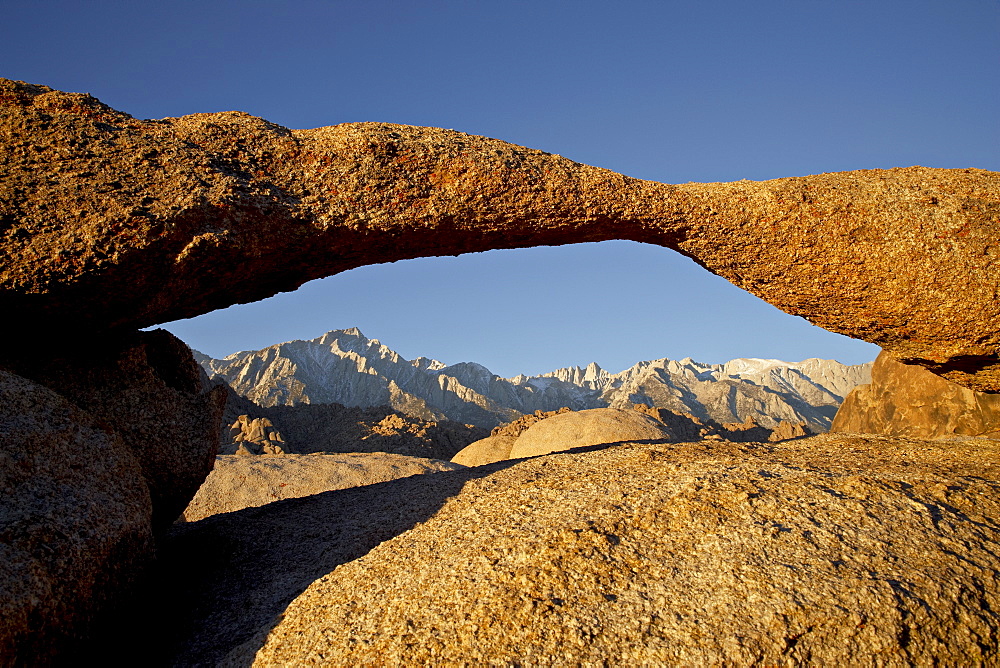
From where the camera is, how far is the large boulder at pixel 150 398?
4539mm

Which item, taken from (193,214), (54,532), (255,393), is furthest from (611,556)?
(255,393)

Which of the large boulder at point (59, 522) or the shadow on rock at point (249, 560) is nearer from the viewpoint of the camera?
the large boulder at point (59, 522)

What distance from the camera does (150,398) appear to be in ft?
15.8

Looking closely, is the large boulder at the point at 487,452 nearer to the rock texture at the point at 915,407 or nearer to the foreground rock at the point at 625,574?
the rock texture at the point at 915,407

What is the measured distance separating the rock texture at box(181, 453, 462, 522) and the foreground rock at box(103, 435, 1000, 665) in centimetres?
406

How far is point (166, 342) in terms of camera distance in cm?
529

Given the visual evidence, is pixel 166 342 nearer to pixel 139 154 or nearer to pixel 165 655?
pixel 139 154

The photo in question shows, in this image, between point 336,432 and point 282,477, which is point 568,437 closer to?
point 282,477

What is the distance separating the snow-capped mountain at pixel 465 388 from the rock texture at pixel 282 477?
40484 mm

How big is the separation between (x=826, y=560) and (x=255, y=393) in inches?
2339

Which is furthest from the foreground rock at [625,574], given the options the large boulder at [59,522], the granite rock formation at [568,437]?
the granite rock formation at [568,437]

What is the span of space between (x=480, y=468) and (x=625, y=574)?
2623 millimetres

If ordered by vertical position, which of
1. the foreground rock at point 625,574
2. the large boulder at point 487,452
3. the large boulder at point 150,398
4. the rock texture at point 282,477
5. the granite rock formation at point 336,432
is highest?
the large boulder at point 150,398

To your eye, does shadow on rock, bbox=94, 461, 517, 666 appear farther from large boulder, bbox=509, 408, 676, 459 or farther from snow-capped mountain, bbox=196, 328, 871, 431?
snow-capped mountain, bbox=196, 328, 871, 431
